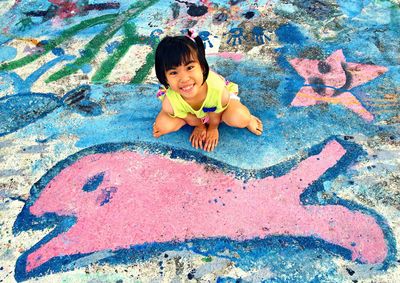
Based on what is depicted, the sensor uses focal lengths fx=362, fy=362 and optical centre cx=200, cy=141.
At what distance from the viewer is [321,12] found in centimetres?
297

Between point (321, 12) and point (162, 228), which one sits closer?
point (162, 228)

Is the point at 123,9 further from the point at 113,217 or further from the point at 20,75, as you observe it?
the point at 113,217

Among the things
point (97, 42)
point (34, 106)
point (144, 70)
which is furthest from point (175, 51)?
point (97, 42)

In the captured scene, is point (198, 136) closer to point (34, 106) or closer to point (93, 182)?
point (93, 182)

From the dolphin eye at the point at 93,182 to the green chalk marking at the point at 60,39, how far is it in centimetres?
130

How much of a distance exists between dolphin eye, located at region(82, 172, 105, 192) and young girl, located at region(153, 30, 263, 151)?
0.43 m

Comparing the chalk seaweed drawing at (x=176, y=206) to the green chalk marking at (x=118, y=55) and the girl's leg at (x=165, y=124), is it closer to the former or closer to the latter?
the girl's leg at (x=165, y=124)

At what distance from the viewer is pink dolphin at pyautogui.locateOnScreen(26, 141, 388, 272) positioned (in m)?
1.88

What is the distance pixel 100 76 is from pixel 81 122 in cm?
45

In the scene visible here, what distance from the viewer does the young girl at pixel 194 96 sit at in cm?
Result: 165

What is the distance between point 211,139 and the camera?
223 cm

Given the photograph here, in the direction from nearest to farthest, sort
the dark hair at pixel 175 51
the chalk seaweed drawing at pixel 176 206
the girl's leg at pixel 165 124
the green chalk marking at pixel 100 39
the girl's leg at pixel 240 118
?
the dark hair at pixel 175 51, the chalk seaweed drawing at pixel 176 206, the girl's leg at pixel 240 118, the girl's leg at pixel 165 124, the green chalk marking at pixel 100 39

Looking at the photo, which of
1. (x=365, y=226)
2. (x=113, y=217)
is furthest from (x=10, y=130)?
(x=365, y=226)

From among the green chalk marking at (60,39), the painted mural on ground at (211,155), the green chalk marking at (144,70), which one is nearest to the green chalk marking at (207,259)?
the painted mural on ground at (211,155)
